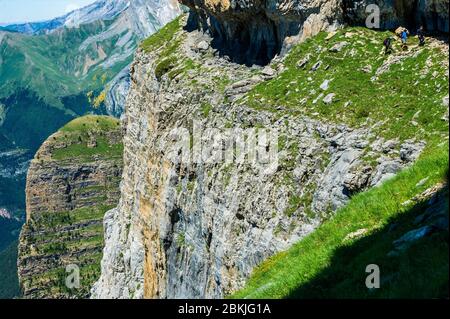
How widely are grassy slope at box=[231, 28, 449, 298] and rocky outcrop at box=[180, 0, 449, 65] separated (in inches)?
58.8

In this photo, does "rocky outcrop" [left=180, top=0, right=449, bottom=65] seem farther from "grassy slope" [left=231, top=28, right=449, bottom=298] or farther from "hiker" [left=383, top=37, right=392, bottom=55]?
"hiker" [left=383, top=37, right=392, bottom=55]

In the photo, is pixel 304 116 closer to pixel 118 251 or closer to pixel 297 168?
pixel 297 168

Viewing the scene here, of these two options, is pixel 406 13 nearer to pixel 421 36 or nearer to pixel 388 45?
pixel 388 45

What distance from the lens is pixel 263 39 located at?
4966cm

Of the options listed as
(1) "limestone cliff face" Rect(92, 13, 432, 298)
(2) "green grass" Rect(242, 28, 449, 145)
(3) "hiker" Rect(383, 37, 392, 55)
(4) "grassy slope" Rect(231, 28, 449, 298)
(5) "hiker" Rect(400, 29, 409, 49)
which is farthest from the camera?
(3) "hiker" Rect(383, 37, 392, 55)

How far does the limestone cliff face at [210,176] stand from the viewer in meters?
28.4

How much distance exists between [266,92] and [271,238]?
1250cm

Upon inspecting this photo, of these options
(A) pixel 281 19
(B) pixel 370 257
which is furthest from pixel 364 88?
(B) pixel 370 257

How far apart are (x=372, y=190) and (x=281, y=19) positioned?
96.1ft

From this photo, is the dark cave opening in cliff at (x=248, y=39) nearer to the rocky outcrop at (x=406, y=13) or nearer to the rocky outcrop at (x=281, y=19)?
the rocky outcrop at (x=281, y=19)

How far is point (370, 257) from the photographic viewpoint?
1187 cm

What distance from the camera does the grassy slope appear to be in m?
10.0

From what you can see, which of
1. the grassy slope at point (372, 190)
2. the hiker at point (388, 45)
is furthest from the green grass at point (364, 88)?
the hiker at point (388, 45)

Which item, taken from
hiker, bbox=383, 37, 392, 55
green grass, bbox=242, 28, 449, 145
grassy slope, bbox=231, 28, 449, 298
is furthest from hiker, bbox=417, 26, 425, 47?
hiker, bbox=383, 37, 392, 55
